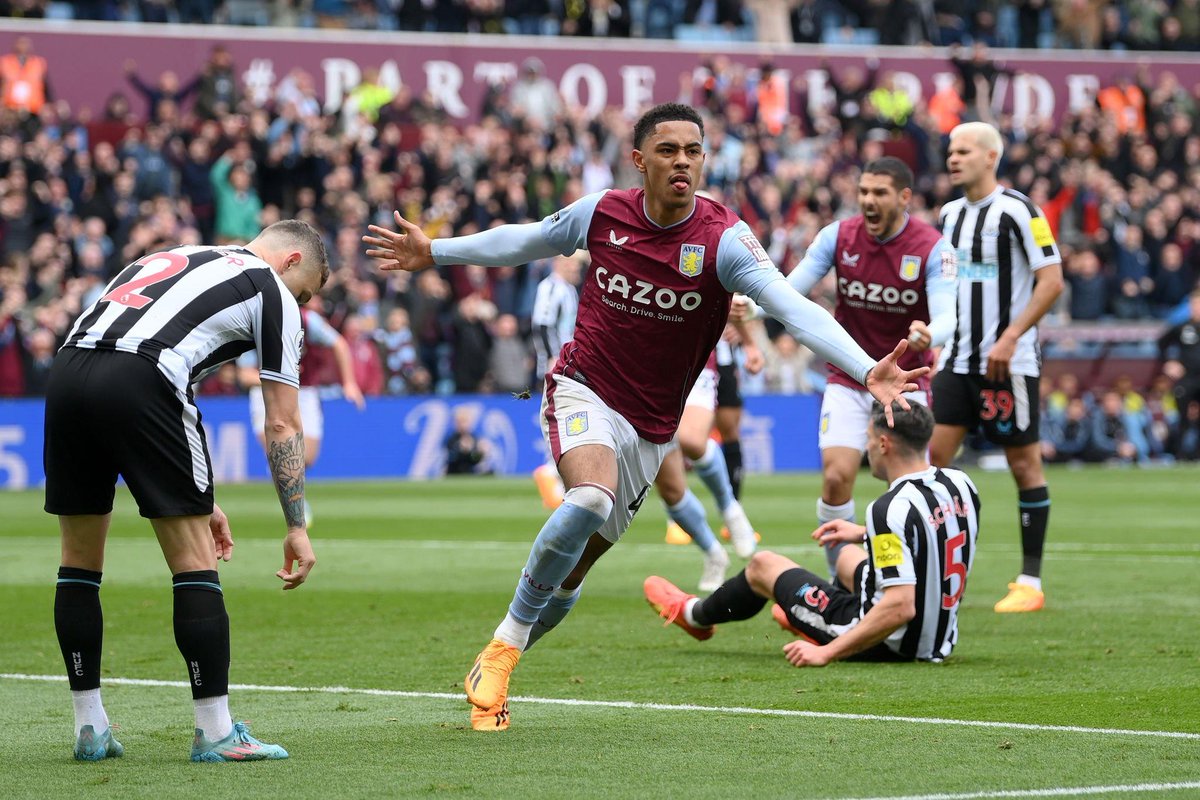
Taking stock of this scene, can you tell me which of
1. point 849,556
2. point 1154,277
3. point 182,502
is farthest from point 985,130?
point 1154,277

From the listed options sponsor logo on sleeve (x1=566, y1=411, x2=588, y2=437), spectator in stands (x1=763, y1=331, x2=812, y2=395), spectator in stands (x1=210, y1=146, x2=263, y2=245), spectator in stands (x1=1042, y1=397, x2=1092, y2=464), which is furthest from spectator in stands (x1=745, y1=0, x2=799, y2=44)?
sponsor logo on sleeve (x1=566, y1=411, x2=588, y2=437)

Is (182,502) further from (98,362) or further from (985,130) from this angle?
(985,130)

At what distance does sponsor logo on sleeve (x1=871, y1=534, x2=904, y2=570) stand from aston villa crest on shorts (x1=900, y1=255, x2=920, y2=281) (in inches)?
106

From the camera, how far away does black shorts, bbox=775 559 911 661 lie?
8344mm

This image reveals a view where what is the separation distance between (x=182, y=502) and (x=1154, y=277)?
28.4 meters

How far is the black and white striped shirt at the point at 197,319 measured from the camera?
6051 mm

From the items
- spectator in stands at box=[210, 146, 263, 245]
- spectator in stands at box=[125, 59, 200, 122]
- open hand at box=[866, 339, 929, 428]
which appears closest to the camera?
open hand at box=[866, 339, 929, 428]

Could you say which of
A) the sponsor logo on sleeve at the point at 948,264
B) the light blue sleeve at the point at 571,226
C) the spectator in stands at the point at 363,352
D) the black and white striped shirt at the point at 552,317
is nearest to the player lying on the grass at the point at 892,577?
the light blue sleeve at the point at 571,226

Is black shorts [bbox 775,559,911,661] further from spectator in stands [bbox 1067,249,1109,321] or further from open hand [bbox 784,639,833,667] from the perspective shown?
spectator in stands [bbox 1067,249,1109,321]

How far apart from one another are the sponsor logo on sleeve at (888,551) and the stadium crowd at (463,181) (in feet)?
53.8

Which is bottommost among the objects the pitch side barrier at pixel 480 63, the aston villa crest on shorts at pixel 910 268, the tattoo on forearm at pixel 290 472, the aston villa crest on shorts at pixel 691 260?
the tattoo on forearm at pixel 290 472

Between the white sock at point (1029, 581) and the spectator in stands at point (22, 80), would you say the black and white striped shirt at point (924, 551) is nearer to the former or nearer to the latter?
the white sock at point (1029, 581)

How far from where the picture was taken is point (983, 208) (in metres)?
11.2

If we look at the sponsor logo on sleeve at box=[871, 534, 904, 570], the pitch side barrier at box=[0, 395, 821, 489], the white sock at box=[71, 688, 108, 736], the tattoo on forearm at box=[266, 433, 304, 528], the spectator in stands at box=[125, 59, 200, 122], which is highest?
the spectator in stands at box=[125, 59, 200, 122]
